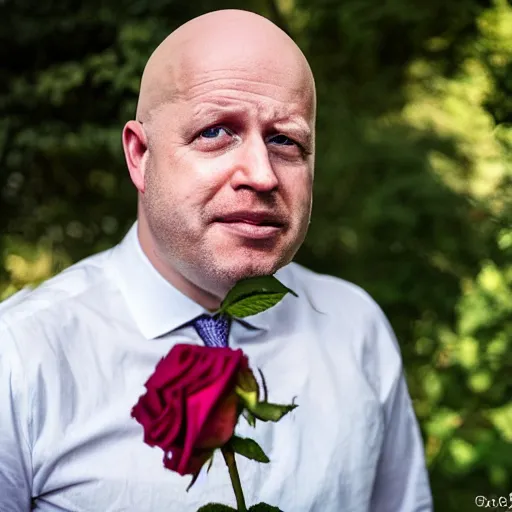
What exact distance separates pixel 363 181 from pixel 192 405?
1.71m

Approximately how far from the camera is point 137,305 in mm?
1157

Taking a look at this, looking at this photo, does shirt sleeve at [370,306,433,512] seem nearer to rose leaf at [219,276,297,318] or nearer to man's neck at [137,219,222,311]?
man's neck at [137,219,222,311]

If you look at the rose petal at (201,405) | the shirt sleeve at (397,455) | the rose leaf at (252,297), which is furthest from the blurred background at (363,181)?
the rose petal at (201,405)

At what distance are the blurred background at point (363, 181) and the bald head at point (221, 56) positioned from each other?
31.3 inches

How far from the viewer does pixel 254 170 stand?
0.93 metres

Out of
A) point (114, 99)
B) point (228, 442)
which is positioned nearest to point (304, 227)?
point (228, 442)

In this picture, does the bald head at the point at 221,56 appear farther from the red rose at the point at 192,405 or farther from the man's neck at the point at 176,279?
the red rose at the point at 192,405

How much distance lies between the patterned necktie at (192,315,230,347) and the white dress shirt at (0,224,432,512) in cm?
2

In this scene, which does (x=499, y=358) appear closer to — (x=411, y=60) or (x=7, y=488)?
(x=411, y=60)

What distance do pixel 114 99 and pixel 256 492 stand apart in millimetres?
1218

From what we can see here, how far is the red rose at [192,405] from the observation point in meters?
0.66

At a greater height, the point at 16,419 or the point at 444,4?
the point at 444,4

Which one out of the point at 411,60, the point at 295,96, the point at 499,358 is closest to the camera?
the point at 295,96

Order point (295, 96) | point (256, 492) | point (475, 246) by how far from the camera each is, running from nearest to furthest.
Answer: point (295, 96) < point (256, 492) < point (475, 246)
